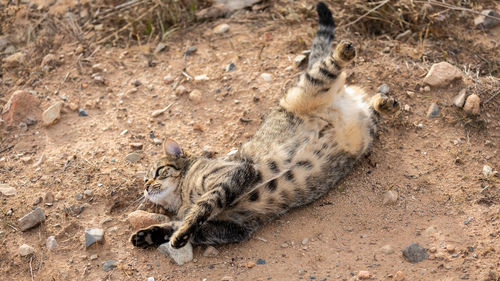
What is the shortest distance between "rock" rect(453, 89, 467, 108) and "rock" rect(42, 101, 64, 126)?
12.7ft

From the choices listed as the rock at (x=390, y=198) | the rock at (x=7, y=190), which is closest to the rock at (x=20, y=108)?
the rock at (x=7, y=190)

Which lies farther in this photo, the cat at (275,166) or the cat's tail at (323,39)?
the cat's tail at (323,39)

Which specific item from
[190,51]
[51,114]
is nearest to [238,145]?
[190,51]

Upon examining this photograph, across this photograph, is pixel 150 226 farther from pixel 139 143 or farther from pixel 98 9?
pixel 98 9

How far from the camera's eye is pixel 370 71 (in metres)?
5.36

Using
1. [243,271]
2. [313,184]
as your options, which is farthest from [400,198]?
[243,271]

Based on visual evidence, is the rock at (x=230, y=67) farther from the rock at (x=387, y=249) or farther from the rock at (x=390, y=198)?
the rock at (x=387, y=249)

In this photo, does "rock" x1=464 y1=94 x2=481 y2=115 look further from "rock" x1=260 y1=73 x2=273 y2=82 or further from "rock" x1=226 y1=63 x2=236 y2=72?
"rock" x1=226 y1=63 x2=236 y2=72

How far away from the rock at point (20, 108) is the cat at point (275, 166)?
177 cm

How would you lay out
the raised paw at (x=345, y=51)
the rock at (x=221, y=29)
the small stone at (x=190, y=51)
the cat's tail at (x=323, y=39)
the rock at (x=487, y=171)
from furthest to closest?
the rock at (x=221, y=29) < the small stone at (x=190, y=51) < the cat's tail at (x=323, y=39) < the raised paw at (x=345, y=51) < the rock at (x=487, y=171)

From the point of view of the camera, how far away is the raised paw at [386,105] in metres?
4.64

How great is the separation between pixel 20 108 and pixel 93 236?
6.98 ft

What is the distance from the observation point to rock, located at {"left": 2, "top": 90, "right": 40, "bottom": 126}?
5582 millimetres

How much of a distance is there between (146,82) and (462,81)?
10.5ft
